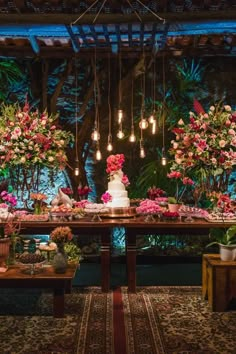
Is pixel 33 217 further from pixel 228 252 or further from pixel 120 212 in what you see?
pixel 228 252

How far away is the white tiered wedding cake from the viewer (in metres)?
6.89

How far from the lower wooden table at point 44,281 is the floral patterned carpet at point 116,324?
18 cm

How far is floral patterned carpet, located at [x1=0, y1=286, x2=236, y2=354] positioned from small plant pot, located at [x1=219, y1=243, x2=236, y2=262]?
0.55 meters

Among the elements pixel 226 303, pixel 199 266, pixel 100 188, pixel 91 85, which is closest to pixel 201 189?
pixel 199 266

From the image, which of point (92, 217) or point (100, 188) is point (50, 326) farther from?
point (100, 188)

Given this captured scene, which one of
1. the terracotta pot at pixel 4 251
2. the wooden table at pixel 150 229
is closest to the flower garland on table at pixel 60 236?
the terracotta pot at pixel 4 251

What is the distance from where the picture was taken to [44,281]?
502 cm

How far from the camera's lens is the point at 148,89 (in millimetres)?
9742

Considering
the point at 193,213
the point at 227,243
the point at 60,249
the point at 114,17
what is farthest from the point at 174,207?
the point at 114,17

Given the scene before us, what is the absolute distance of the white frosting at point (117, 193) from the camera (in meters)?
6.88

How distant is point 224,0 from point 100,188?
415cm

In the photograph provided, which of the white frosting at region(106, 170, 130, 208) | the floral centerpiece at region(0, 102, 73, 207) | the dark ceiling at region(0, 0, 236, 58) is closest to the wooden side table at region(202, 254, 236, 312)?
the white frosting at region(106, 170, 130, 208)

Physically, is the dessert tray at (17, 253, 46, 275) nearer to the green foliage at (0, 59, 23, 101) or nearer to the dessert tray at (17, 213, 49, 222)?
the dessert tray at (17, 213, 49, 222)

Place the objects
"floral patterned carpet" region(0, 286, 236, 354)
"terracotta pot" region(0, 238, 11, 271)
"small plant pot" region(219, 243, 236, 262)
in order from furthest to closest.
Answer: "small plant pot" region(219, 243, 236, 262)
"terracotta pot" region(0, 238, 11, 271)
"floral patterned carpet" region(0, 286, 236, 354)
